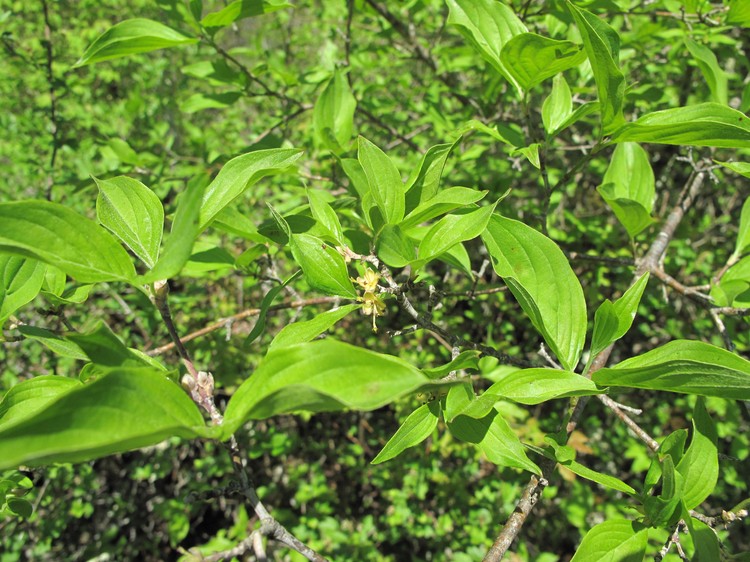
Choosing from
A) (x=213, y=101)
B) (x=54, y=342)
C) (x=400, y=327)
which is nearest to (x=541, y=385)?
(x=54, y=342)

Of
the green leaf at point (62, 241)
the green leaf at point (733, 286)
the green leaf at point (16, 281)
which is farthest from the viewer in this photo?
the green leaf at point (733, 286)

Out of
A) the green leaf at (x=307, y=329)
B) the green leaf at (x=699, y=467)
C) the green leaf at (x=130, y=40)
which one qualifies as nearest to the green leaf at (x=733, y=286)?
the green leaf at (x=699, y=467)

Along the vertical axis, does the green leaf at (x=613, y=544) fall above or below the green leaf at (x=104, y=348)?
below

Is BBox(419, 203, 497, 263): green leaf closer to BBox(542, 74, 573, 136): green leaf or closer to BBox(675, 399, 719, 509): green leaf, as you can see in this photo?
BBox(542, 74, 573, 136): green leaf

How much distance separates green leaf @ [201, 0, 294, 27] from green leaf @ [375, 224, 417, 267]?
2.97 feet

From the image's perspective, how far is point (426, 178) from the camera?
3.70ft

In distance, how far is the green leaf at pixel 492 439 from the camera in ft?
3.10

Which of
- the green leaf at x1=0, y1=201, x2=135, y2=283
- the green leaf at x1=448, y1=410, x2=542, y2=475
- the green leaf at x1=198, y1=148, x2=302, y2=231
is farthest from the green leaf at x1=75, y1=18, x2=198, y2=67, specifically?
the green leaf at x1=448, y1=410, x2=542, y2=475

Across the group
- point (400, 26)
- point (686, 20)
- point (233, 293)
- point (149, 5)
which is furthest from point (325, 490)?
point (149, 5)

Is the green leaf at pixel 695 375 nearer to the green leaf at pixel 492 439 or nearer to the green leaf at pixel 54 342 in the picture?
the green leaf at pixel 492 439

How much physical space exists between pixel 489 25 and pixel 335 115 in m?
0.51

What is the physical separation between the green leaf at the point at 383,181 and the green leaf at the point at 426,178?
76mm

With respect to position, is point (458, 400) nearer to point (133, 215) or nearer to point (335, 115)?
point (133, 215)

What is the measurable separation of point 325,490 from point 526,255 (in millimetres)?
2272
